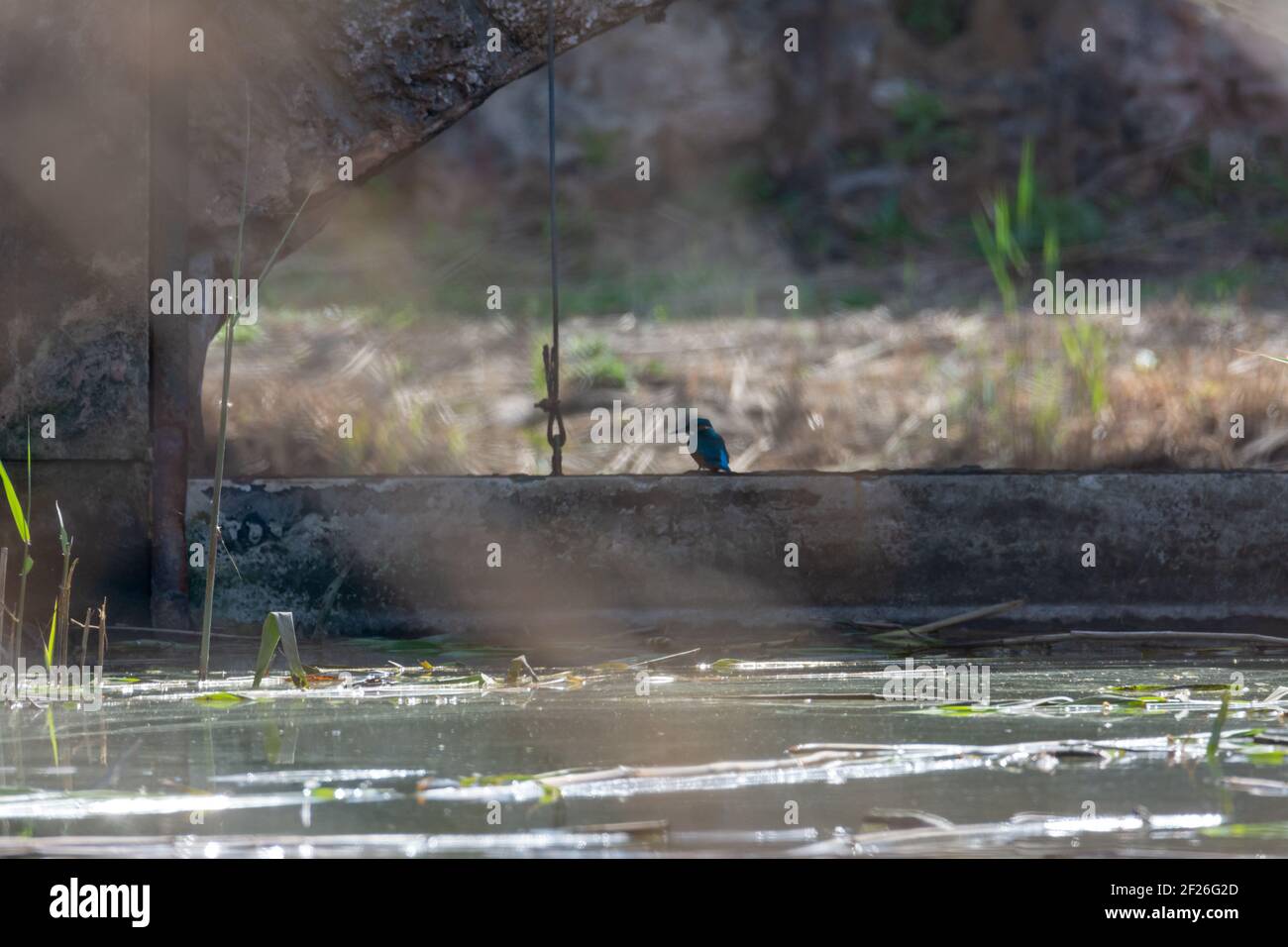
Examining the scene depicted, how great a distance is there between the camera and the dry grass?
4793mm

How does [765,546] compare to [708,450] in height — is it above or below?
below

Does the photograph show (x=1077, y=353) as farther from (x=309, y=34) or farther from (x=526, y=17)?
(x=309, y=34)

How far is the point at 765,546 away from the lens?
3.58 meters

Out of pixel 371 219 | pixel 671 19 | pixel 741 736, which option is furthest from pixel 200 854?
pixel 671 19

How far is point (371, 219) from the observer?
9.41m

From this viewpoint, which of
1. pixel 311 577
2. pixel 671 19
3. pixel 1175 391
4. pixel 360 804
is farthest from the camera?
pixel 671 19

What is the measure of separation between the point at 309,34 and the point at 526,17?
450 millimetres
